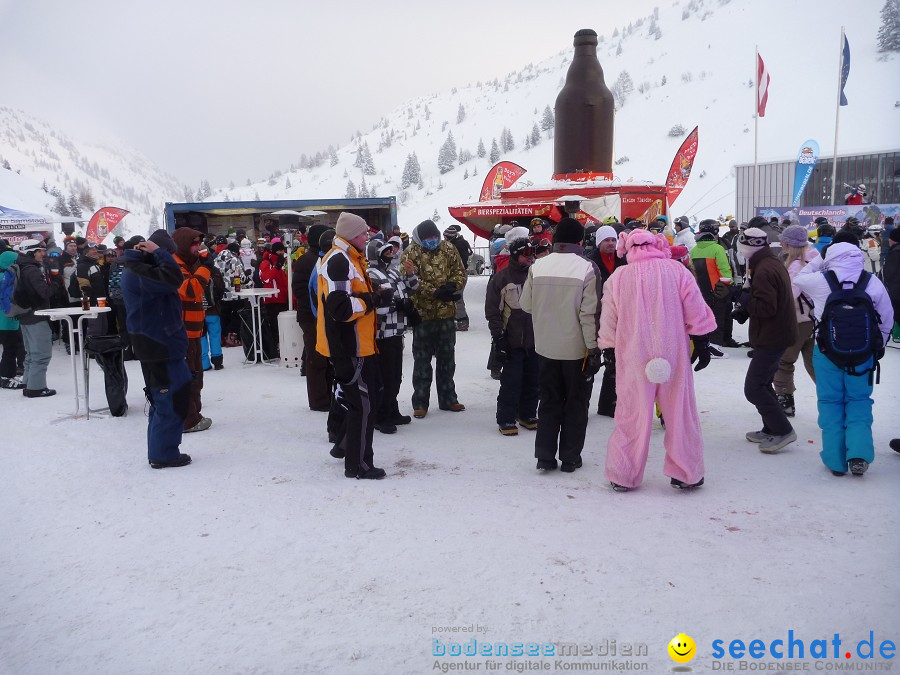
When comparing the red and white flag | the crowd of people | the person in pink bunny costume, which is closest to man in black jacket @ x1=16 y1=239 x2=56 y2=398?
the crowd of people

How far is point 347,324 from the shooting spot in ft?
15.5

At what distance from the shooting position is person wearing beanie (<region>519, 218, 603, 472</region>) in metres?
4.80

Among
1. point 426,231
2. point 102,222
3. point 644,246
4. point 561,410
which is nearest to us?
point 644,246

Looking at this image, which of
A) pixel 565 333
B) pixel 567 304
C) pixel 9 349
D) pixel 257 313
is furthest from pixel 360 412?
pixel 9 349

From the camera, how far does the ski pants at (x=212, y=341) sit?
9352 mm

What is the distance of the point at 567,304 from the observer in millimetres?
4828

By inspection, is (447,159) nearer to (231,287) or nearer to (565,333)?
(231,287)

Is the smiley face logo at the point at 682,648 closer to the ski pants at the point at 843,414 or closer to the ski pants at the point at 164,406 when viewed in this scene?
the ski pants at the point at 843,414

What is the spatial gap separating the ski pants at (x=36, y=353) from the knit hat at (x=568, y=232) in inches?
256

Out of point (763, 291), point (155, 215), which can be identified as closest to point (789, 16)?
point (155, 215)

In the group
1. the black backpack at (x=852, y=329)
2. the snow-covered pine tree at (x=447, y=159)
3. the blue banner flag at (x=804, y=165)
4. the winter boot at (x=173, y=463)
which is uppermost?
the snow-covered pine tree at (x=447, y=159)

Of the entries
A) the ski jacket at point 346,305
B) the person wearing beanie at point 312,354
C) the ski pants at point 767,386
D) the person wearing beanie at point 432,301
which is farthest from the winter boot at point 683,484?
the person wearing beanie at point 312,354

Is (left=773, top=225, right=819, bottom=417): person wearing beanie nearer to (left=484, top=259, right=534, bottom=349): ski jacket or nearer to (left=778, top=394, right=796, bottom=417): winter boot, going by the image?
(left=778, top=394, right=796, bottom=417): winter boot

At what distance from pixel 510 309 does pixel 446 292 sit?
748mm
